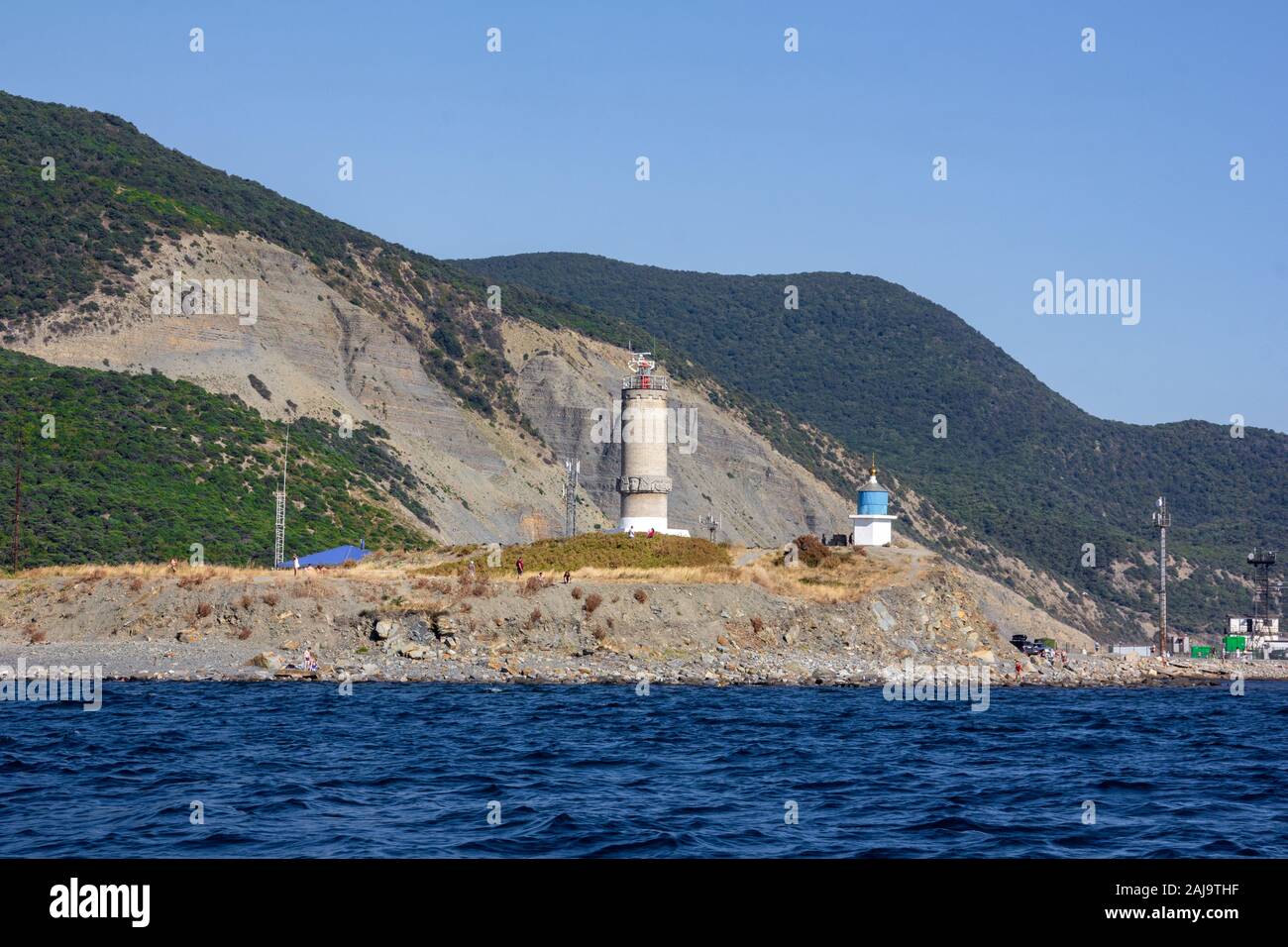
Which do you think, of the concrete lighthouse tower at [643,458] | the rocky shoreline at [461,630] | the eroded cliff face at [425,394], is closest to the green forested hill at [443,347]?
the eroded cliff face at [425,394]

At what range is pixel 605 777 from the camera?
24.4m

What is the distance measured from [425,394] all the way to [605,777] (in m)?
78.4

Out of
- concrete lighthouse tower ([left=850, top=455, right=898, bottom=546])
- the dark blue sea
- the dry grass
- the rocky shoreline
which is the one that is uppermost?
concrete lighthouse tower ([left=850, top=455, right=898, bottom=546])

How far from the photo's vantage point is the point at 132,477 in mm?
68125

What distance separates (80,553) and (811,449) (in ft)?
264

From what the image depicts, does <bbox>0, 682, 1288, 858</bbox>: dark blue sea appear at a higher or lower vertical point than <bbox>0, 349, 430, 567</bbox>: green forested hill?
lower

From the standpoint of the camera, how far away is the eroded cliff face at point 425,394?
8669cm

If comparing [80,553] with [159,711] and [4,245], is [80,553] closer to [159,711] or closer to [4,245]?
[159,711]

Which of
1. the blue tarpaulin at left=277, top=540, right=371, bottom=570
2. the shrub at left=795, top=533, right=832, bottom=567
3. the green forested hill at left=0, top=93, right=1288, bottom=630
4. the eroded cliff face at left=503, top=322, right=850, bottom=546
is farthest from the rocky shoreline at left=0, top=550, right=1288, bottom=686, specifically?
the eroded cliff face at left=503, top=322, right=850, bottom=546

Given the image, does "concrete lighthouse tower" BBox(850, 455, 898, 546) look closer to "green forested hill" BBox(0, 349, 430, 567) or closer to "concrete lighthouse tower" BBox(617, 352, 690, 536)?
"concrete lighthouse tower" BBox(617, 352, 690, 536)

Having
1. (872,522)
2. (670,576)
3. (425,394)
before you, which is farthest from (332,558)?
(425,394)

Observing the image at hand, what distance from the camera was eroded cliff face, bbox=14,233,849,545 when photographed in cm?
8669

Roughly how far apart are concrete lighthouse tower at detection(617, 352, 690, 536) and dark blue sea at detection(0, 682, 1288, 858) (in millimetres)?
20058
